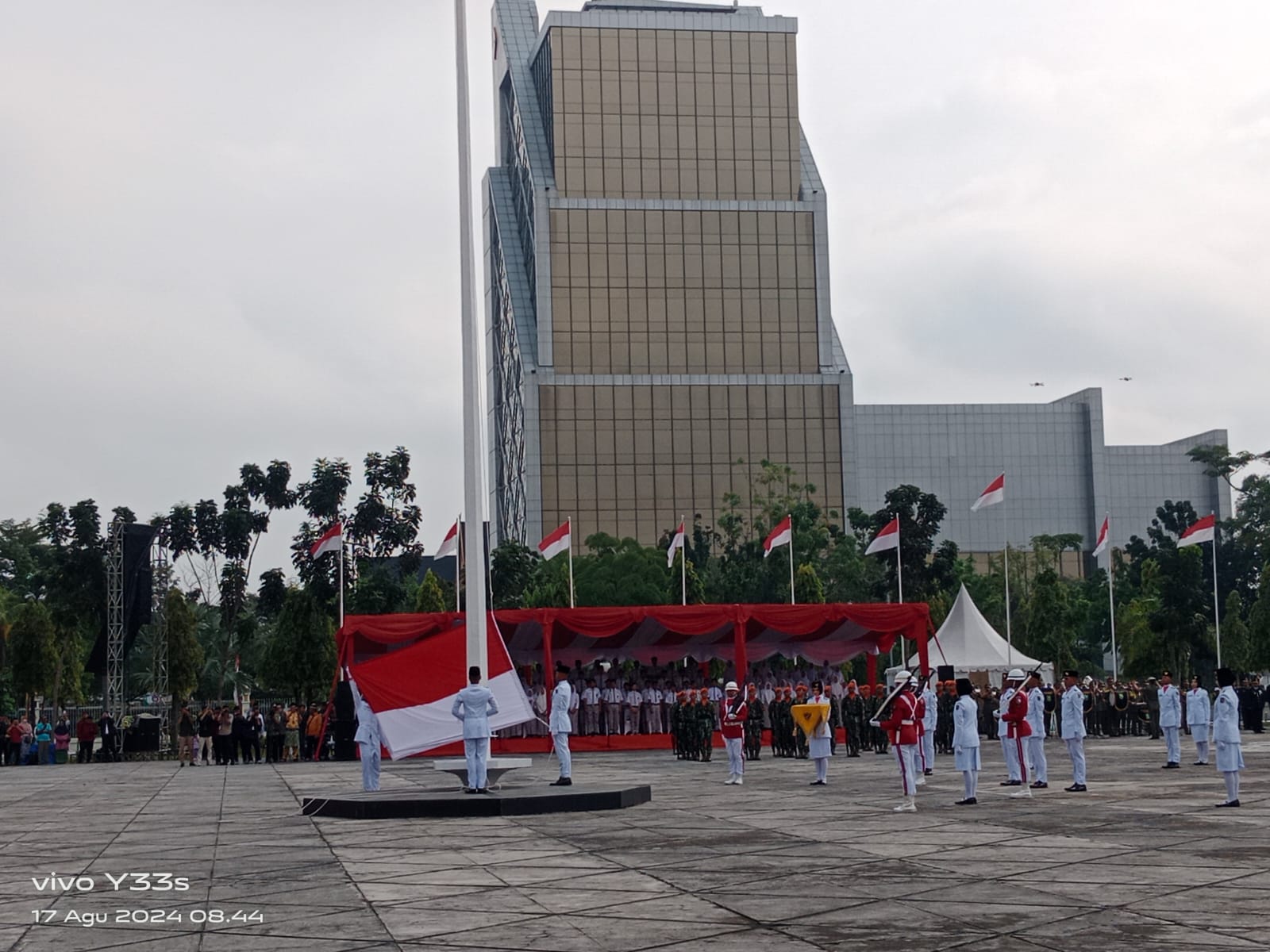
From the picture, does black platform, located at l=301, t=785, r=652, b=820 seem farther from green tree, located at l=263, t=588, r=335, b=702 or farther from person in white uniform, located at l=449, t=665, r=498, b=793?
green tree, located at l=263, t=588, r=335, b=702

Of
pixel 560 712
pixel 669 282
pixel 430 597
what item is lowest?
pixel 560 712

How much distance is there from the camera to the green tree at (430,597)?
62.4 m

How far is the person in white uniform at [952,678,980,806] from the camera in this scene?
19.5 metres

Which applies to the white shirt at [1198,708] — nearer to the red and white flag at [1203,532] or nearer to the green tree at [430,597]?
the red and white flag at [1203,532]

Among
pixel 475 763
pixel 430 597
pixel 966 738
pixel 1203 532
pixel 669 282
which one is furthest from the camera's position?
pixel 669 282

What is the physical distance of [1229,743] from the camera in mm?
18281

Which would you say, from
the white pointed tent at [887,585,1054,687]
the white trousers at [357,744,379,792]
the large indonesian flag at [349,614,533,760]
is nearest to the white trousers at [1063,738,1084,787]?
the large indonesian flag at [349,614,533,760]

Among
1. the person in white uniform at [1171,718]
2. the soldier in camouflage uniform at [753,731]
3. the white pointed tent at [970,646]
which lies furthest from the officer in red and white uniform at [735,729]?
the white pointed tent at [970,646]

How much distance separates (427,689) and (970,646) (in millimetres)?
26312

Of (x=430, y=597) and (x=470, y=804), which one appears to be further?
(x=430, y=597)

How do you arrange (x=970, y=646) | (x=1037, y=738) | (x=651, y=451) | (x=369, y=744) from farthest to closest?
1. (x=651, y=451)
2. (x=970, y=646)
3. (x=369, y=744)
4. (x=1037, y=738)

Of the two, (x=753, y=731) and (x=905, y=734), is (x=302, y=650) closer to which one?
(x=753, y=731)

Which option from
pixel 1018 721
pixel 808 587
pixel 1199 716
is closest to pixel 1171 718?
pixel 1199 716

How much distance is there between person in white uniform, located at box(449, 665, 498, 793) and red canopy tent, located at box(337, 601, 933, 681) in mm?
13598
